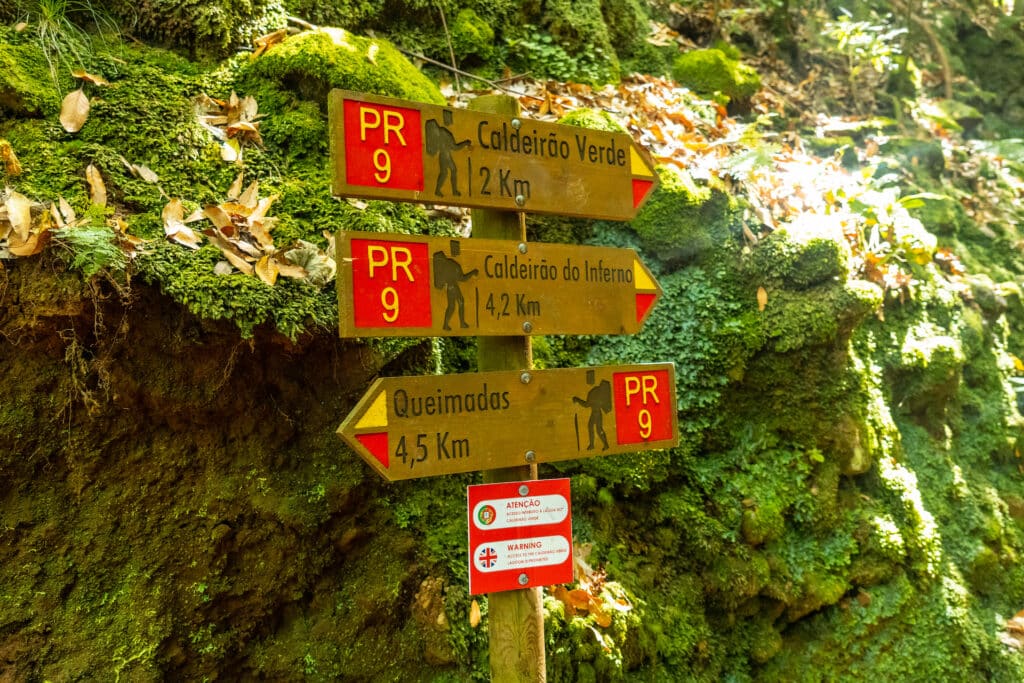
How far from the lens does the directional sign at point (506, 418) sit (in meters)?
2.12

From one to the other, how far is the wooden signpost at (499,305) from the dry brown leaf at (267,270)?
3.03 feet

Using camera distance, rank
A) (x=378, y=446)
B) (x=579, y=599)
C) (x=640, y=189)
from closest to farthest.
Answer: (x=378, y=446) → (x=640, y=189) → (x=579, y=599)

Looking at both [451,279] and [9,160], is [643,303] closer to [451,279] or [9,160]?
[451,279]

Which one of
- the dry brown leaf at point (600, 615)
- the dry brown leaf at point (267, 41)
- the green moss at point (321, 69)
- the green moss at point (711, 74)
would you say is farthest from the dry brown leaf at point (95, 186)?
the green moss at point (711, 74)

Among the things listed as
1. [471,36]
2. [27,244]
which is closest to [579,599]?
[27,244]

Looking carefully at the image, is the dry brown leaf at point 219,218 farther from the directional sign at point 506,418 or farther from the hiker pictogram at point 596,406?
the hiker pictogram at point 596,406

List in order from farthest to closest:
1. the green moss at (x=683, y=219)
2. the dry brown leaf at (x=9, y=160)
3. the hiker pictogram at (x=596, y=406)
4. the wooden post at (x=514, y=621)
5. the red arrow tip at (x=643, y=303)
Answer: the green moss at (x=683, y=219)
the dry brown leaf at (x=9, y=160)
the red arrow tip at (x=643, y=303)
the hiker pictogram at (x=596, y=406)
the wooden post at (x=514, y=621)

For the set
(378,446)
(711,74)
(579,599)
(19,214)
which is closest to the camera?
(378,446)

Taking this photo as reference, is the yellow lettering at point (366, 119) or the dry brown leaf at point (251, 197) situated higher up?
the dry brown leaf at point (251, 197)

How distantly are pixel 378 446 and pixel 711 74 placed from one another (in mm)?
5444

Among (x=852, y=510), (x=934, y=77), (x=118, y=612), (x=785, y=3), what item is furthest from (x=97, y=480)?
(x=934, y=77)

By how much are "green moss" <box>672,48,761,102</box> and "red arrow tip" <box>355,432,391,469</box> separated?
207 inches

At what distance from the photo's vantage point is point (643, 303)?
8.87 ft

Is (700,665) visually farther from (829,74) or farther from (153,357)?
(829,74)
